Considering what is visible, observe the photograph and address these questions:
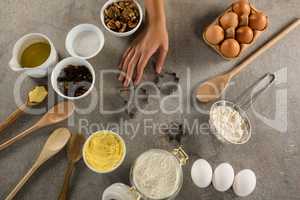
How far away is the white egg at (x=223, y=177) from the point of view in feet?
3.05

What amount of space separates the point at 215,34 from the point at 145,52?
200 millimetres

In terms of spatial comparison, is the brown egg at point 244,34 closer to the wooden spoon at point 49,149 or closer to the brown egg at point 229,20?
the brown egg at point 229,20

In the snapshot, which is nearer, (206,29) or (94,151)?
(94,151)

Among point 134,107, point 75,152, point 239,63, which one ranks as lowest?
point 75,152

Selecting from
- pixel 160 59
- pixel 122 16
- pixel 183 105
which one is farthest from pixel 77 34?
pixel 183 105

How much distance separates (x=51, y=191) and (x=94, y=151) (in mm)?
163

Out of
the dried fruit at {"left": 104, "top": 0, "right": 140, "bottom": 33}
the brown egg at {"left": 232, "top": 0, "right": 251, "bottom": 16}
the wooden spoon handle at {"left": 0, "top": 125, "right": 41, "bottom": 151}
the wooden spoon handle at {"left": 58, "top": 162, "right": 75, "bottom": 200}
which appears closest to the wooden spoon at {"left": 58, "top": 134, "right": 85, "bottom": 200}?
the wooden spoon handle at {"left": 58, "top": 162, "right": 75, "bottom": 200}

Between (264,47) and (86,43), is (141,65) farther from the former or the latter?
(264,47)

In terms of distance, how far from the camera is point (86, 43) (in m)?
1.03

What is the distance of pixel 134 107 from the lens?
1021 millimetres

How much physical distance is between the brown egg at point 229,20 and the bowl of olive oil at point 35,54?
47 centimetres

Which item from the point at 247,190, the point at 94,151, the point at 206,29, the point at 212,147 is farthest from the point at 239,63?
the point at 94,151

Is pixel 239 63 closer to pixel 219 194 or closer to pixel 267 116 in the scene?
pixel 267 116

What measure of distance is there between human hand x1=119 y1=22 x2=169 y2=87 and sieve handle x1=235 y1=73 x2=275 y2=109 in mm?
254
